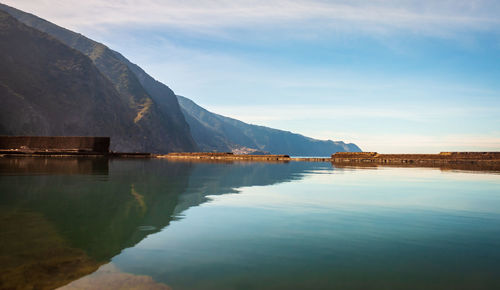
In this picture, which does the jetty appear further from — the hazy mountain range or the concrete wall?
the hazy mountain range

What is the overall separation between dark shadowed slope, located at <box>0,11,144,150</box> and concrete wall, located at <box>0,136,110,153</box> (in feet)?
114

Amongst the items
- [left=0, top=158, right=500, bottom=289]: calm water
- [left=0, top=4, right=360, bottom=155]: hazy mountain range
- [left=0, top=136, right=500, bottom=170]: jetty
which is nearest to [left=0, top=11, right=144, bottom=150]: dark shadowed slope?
[left=0, top=4, right=360, bottom=155]: hazy mountain range

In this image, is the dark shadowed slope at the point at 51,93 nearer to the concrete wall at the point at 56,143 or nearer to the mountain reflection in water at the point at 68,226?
the concrete wall at the point at 56,143

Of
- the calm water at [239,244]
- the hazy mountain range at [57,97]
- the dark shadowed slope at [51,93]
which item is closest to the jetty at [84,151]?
the dark shadowed slope at [51,93]

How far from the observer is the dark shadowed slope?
10625 centimetres

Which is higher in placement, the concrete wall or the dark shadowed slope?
the dark shadowed slope

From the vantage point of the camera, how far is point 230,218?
10.8 m

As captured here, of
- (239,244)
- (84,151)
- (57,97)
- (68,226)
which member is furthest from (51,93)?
(239,244)

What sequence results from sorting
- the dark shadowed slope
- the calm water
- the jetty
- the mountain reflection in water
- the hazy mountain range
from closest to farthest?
the calm water, the mountain reflection in water, the jetty, the dark shadowed slope, the hazy mountain range

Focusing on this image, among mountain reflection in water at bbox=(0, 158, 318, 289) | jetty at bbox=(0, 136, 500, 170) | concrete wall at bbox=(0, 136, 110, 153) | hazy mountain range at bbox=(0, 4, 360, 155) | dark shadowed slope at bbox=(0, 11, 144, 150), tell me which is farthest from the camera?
hazy mountain range at bbox=(0, 4, 360, 155)

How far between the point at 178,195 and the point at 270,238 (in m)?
8.15

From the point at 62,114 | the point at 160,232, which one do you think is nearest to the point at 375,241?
the point at 160,232

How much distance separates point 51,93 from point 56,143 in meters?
65.6

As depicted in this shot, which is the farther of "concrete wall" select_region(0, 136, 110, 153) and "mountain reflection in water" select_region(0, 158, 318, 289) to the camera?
"concrete wall" select_region(0, 136, 110, 153)
